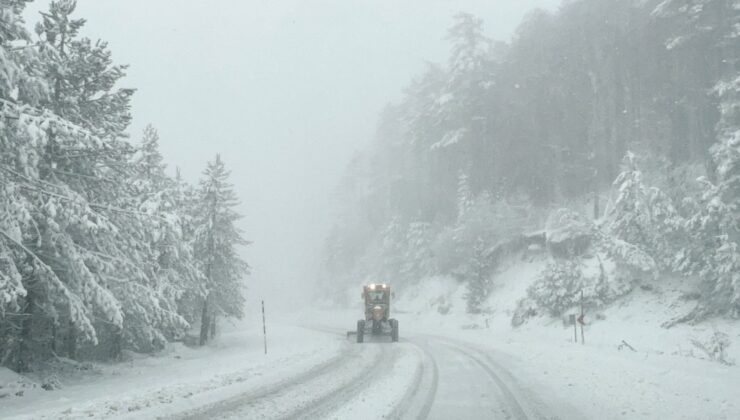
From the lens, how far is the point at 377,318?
2475cm

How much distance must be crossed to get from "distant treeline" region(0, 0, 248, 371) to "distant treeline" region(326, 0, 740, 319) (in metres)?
20.4

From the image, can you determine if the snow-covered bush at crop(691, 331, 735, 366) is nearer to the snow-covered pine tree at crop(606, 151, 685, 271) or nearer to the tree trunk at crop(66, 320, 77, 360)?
the snow-covered pine tree at crop(606, 151, 685, 271)

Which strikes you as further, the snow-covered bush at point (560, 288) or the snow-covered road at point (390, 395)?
the snow-covered bush at point (560, 288)

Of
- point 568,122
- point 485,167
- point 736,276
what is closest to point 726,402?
point 736,276

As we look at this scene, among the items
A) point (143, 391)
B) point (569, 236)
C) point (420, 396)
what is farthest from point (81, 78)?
point (569, 236)

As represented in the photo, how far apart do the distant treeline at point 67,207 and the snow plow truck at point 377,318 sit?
9.03 metres

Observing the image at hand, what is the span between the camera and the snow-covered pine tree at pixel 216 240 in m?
27.6

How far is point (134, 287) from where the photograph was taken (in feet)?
50.8

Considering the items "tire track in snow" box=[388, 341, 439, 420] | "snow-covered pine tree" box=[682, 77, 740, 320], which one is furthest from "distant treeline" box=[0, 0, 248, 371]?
"snow-covered pine tree" box=[682, 77, 740, 320]

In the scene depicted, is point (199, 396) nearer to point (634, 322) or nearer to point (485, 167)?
point (634, 322)

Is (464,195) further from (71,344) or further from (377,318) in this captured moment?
(71,344)

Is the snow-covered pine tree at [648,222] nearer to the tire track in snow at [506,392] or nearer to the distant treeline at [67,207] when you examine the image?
the tire track in snow at [506,392]

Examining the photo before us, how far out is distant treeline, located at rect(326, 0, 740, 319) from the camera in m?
21.4

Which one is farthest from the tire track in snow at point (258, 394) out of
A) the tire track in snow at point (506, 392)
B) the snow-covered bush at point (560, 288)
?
the snow-covered bush at point (560, 288)
